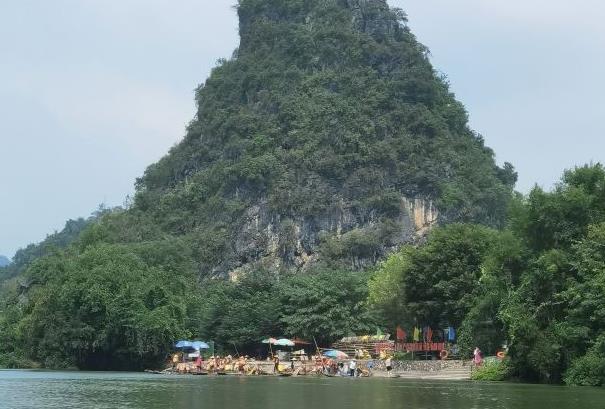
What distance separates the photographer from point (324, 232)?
87812 mm

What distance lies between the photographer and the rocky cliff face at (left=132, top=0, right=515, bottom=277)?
87938 millimetres

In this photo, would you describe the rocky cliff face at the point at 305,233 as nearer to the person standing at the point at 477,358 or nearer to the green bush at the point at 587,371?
the person standing at the point at 477,358

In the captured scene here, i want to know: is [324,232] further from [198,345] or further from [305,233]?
[198,345]

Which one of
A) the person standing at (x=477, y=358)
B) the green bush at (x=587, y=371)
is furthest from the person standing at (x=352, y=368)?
the green bush at (x=587, y=371)

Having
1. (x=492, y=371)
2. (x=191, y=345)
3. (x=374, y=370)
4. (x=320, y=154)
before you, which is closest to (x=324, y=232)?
(x=320, y=154)

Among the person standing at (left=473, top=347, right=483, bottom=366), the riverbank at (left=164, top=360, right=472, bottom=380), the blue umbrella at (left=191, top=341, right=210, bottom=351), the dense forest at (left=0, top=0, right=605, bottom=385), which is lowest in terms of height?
the riverbank at (left=164, top=360, right=472, bottom=380)

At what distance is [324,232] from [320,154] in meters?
8.88

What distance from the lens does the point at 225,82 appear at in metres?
103

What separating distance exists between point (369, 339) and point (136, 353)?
47.1ft

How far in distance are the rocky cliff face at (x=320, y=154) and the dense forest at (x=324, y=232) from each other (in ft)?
0.68

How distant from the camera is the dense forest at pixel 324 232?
1284 inches

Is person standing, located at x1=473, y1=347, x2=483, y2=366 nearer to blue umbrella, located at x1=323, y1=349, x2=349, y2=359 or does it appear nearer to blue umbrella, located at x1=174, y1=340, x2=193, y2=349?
blue umbrella, located at x1=323, y1=349, x2=349, y2=359

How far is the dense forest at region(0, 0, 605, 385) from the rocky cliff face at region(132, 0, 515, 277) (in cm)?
21

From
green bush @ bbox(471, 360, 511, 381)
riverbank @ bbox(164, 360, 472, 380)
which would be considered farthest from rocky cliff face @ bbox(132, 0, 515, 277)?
green bush @ bbox(471, 360, 511, 381)
